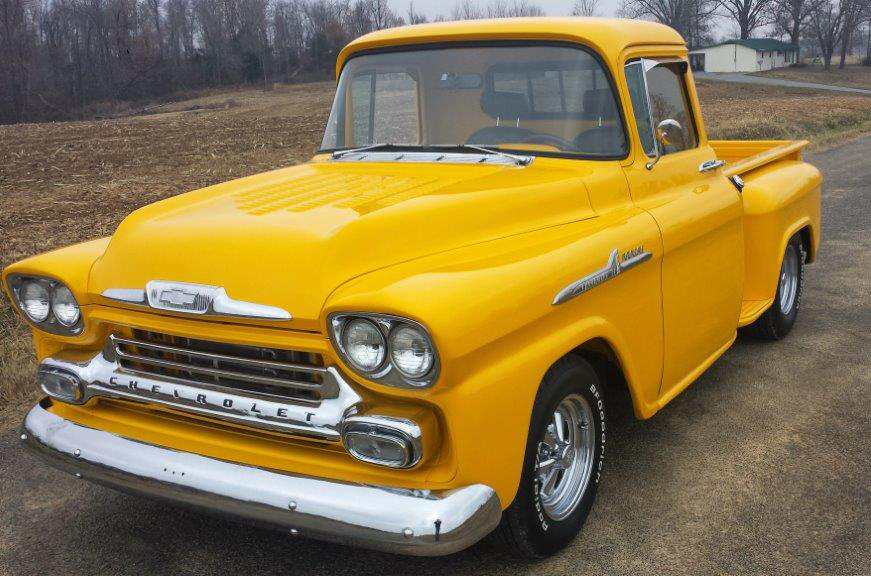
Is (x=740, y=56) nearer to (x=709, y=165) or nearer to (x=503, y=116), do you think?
(x=709, y=165)

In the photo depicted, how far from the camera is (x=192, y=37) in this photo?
75.9 meters

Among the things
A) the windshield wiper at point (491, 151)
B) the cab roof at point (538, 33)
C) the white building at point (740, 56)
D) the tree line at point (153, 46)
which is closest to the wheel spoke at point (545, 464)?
the windshield wiper at point (491, 151)

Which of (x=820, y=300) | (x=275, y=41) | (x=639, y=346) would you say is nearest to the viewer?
(x=639, y=346)

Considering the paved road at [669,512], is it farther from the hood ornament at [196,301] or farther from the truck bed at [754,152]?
the truck bed at [754,152]

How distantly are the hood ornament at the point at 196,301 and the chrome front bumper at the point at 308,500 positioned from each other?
453 millimetres

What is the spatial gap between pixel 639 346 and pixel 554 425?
0.53 meters

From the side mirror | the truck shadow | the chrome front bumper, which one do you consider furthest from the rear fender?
the chrome front bumper

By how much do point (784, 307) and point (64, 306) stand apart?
13.1ft

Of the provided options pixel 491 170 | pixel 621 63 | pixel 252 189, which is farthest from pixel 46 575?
pixel 621 63

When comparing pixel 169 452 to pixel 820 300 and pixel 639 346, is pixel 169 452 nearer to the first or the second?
pixel 639 346

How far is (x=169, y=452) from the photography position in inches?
109

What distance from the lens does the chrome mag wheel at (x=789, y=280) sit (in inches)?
206

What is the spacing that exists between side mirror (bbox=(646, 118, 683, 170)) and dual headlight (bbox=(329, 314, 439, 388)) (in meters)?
1.79

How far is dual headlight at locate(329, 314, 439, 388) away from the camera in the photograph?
2395mm
